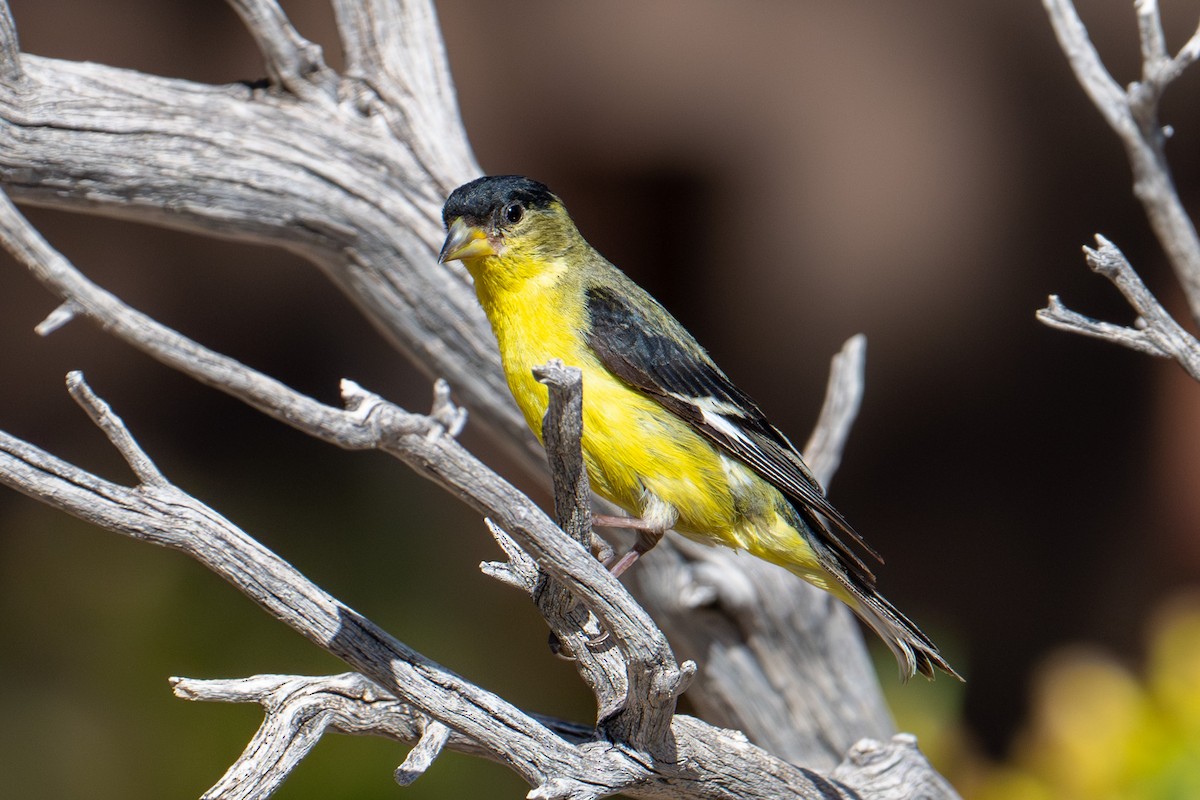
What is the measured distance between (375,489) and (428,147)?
3075 millimetres

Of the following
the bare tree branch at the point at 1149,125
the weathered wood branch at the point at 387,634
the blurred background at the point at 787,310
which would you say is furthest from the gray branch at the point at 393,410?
the blurred background at the point at 787,310

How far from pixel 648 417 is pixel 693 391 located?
0.53ft

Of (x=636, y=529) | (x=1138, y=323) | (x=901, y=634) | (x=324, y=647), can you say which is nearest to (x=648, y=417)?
(x=636, y=529)

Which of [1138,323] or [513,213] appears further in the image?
[513,213]

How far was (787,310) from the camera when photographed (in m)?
6.32

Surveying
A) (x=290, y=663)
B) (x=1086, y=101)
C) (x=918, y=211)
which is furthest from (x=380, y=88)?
(x=1086, y=101)

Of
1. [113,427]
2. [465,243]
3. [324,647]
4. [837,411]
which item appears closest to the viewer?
[113,427]

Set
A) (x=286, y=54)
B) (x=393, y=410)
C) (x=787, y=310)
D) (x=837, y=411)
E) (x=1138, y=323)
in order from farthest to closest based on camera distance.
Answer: (x=787, y=310), (x=837, y=411), (x=286, y=54), (x=1138, y=323), (x=393, y=410)

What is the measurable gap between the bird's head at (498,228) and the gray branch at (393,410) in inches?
20.0

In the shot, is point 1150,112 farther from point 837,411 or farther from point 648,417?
point 648,417

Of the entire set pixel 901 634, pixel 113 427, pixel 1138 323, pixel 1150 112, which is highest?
pixel 1150 112

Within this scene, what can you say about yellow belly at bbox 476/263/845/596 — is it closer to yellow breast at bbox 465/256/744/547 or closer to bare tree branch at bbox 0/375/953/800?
yellow breast at bbox 465/256/744/547

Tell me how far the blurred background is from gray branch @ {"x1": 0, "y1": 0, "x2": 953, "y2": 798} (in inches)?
90.1

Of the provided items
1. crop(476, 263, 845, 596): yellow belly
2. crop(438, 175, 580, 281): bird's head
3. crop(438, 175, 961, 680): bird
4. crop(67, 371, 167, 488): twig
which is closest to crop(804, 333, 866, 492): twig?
crop(438, 175, 961, 680): bird
